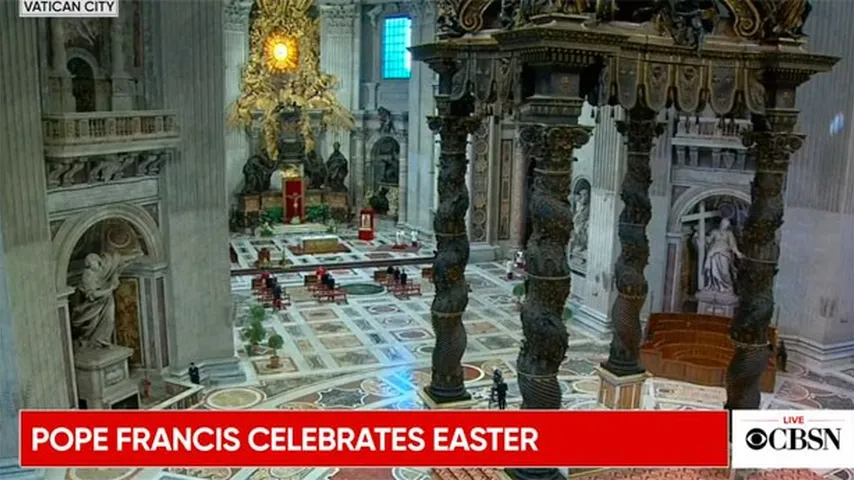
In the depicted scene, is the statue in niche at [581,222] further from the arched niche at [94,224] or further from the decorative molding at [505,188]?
the arched niche at [94,224]

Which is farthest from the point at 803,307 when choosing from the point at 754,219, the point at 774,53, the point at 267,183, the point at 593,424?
the point at 267,183

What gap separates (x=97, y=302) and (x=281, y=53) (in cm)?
1772

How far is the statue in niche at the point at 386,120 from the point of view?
26.3 meters

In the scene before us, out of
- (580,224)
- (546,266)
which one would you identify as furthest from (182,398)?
(580,224)

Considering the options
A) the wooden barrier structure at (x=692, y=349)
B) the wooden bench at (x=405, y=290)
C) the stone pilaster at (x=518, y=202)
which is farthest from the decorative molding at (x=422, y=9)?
the wooden barrier structure at (x=692, y=349)

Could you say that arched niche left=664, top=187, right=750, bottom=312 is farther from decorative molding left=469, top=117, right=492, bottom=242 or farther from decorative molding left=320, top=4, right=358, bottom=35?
decorative molding left=320, top=4, right=358, bottom=35

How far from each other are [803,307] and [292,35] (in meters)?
19.5

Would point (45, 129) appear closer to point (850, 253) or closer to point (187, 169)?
point (187, 169)

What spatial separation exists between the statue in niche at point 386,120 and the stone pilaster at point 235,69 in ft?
15.7

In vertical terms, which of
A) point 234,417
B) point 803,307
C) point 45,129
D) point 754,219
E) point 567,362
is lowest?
point 567,362

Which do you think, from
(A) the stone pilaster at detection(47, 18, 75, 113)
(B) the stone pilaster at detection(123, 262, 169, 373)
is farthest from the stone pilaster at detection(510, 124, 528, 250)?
(A) the stone pilaster at detection(47, 18, 75, 113)

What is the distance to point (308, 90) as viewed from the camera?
2664 centimetres

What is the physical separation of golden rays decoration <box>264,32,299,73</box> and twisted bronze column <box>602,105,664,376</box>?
19696 mm

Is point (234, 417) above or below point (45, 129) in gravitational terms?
below
